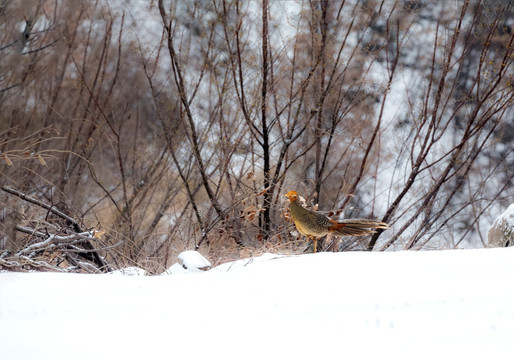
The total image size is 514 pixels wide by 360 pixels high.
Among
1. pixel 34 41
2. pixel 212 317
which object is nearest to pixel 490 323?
pixel 212 317

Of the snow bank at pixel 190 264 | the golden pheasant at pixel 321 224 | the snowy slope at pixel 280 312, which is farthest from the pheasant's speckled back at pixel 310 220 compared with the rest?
the snowy slope at pixel 280 312

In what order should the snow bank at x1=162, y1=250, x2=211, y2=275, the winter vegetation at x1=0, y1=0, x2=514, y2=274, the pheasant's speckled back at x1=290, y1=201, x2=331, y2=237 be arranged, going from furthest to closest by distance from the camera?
the winter vegetation at x1=0, y1=0, x2=514, y2=274, the pheasant's speckled back at x1=290, y1=201, x2=331, y2=237, the snow bank at x1=162, y1=250, x2=211, y2=275

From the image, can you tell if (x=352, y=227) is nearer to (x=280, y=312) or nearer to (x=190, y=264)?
(x=190, y=264)

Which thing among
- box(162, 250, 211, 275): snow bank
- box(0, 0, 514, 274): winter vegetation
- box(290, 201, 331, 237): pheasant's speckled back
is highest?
box(0, 0, 514, 274): winter vegetation

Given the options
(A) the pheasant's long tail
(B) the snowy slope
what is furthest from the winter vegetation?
(B) the snowy slope

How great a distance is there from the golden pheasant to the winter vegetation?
0.95 m

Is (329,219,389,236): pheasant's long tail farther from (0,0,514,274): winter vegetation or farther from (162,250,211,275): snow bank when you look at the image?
(0,0,514,274): winter vegetation

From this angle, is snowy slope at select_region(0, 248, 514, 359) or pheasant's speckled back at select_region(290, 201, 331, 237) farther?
pheasant's speckled back at select_region(290, 201, 331, 237)

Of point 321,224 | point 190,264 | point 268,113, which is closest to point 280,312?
point 190,264

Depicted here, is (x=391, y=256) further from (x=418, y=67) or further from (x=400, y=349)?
(x=418, y=67)

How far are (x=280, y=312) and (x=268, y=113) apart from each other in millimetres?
4383

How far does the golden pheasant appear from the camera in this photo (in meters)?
2.81

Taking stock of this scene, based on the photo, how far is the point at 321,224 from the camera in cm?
282

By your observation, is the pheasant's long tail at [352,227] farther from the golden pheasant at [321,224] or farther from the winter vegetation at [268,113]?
the winter vegetation at [268,113]
